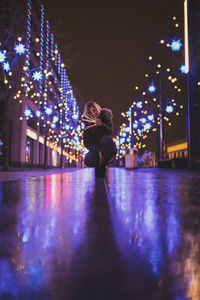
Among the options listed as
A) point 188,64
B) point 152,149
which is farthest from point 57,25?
point 152,149

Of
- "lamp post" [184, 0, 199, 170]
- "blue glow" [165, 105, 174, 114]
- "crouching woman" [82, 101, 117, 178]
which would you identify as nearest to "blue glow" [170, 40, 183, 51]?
"lamp post" [184, 0, 199, 170]

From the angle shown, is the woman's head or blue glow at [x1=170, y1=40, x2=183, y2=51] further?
blue glow at [x1=170, y1=40, x2=183, y2=51]

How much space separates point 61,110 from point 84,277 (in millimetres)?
33527

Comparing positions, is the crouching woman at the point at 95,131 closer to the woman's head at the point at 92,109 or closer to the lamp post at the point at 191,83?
the woman's head at the point at 92,109

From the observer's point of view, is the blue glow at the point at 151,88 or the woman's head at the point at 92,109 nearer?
the woman's head at the point at 92,109

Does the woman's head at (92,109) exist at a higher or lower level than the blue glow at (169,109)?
lower

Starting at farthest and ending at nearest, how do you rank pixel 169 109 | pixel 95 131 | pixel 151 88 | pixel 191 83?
pixel 151 88, pixel 169 109, pixel 191 83, pixel 95 131

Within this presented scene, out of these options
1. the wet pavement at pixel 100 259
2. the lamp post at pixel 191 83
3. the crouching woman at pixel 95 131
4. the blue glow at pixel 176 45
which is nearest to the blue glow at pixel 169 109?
the blue glow at pixel 176 45

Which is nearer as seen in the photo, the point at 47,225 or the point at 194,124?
the point at 47,225

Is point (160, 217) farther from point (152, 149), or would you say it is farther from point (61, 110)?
point (152, 149)

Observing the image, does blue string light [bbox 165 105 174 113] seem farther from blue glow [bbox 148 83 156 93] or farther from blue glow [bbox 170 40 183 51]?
blue glow [bbox 170 40 183 51]

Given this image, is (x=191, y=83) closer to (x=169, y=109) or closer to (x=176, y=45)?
(x=176, y=45)

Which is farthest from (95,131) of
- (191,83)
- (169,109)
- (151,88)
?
(151,88)

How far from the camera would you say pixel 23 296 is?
0.56 metres
